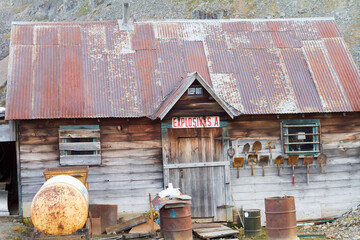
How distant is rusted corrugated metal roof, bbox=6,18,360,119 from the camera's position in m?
14.2

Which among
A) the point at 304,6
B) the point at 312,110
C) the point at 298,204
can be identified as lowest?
the point at 298,204

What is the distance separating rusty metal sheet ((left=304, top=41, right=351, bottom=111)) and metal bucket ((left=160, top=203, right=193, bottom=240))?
5.41 metres

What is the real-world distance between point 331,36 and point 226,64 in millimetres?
3806

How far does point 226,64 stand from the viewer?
15.7 meters

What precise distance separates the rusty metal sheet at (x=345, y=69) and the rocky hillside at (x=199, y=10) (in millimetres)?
17867

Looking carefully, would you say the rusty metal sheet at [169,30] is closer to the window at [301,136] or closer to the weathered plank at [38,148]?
the window at [301,136]

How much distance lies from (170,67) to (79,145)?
3.62 metres

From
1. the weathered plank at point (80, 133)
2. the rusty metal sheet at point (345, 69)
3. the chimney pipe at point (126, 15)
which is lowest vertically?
the weathered plank at point (80, 133)

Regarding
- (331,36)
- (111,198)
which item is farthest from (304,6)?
(111,198)

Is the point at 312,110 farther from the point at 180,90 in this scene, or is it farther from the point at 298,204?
the point at 180,90

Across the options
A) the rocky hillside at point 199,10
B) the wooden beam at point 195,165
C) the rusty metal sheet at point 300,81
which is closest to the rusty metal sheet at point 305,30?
the rusty metal sheet at point 300,81

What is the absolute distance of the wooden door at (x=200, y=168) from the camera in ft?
46.8

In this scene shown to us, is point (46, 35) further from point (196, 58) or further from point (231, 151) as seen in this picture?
point (231, 151)

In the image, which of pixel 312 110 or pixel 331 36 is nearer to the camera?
pixel 312 110
